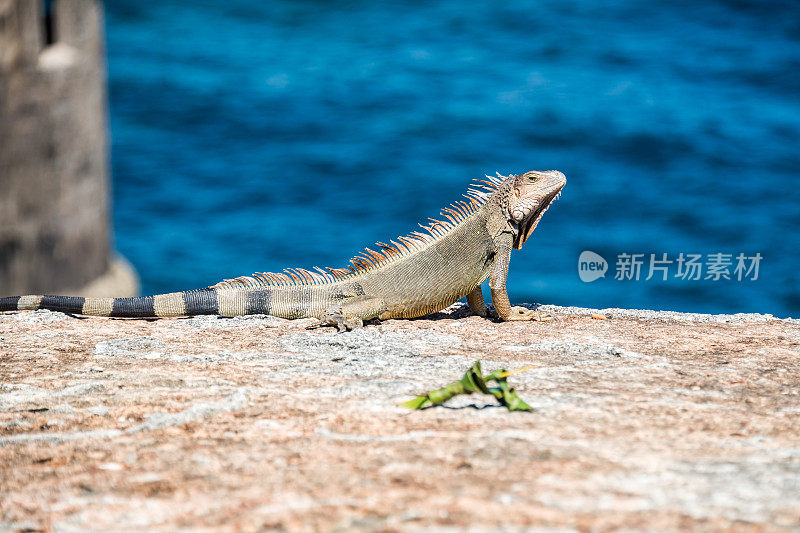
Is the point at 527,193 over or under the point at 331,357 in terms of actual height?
over

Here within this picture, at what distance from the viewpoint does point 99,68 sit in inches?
492

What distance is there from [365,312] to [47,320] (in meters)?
2.12

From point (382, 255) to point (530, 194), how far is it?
113 centimetres

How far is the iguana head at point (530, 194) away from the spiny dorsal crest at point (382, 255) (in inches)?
7.5

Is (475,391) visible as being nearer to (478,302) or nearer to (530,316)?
(530,316)

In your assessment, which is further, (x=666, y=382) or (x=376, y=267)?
(x=376, y=267)

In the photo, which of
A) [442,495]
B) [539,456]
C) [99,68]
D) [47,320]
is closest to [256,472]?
[442,495]

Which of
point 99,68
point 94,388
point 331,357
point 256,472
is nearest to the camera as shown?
point 256,472

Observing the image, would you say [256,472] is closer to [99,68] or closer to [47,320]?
[47,320]

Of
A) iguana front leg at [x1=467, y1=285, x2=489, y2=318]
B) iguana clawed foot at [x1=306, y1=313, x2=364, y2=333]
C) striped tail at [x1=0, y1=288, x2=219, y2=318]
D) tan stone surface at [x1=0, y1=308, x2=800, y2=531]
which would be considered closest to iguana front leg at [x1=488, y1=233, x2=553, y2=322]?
iguana front leg at [x1=467, y1=285, x2=489, y2=318]

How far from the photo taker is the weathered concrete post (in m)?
10.9

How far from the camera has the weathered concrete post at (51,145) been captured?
1088 centimetres
